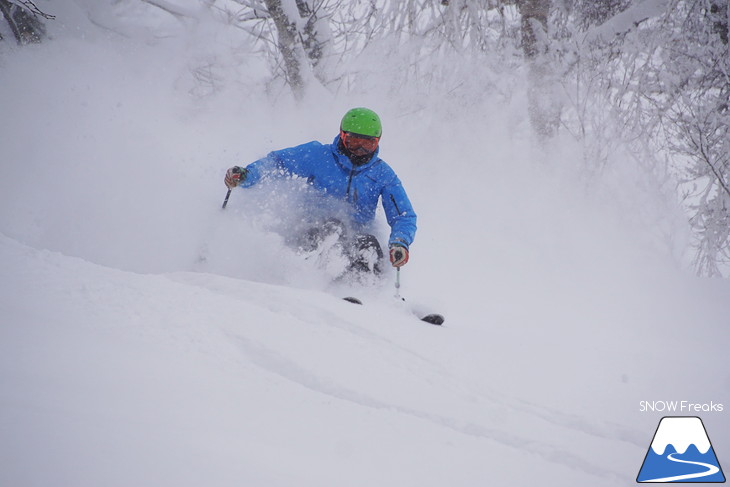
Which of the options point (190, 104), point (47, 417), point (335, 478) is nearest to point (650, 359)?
point (335, 478)

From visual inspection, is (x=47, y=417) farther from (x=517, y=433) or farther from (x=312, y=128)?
(x=312, y=128)

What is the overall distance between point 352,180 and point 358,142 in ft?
1.28

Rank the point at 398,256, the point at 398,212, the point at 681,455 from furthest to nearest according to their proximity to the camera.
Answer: the point at 398,212, the point at 398,256, the point at 681,455

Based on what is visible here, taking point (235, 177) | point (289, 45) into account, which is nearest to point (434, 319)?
point (235, 177)

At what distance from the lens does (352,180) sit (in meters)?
4.13

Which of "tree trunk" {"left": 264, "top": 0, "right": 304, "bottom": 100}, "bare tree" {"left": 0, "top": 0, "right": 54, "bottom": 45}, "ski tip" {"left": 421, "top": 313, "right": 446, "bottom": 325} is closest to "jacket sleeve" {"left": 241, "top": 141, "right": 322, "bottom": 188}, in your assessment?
"ski tip" {"left": 421, "top": 313, "right": 446, "bottom": 325}

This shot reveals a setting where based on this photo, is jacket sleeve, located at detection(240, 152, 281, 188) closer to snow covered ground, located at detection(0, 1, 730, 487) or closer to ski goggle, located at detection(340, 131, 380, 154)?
snow covered ground, located at detection(0, 1, 730, 487)

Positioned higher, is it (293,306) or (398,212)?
(398,212)

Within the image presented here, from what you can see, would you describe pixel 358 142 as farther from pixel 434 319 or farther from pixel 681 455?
pixel 681 455

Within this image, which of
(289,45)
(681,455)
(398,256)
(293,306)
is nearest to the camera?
(681,455)

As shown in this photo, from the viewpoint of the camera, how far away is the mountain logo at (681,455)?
1.69m

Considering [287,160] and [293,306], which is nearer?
[293,306]

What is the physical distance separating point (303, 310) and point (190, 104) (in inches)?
217

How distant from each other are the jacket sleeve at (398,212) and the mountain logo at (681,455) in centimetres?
221
